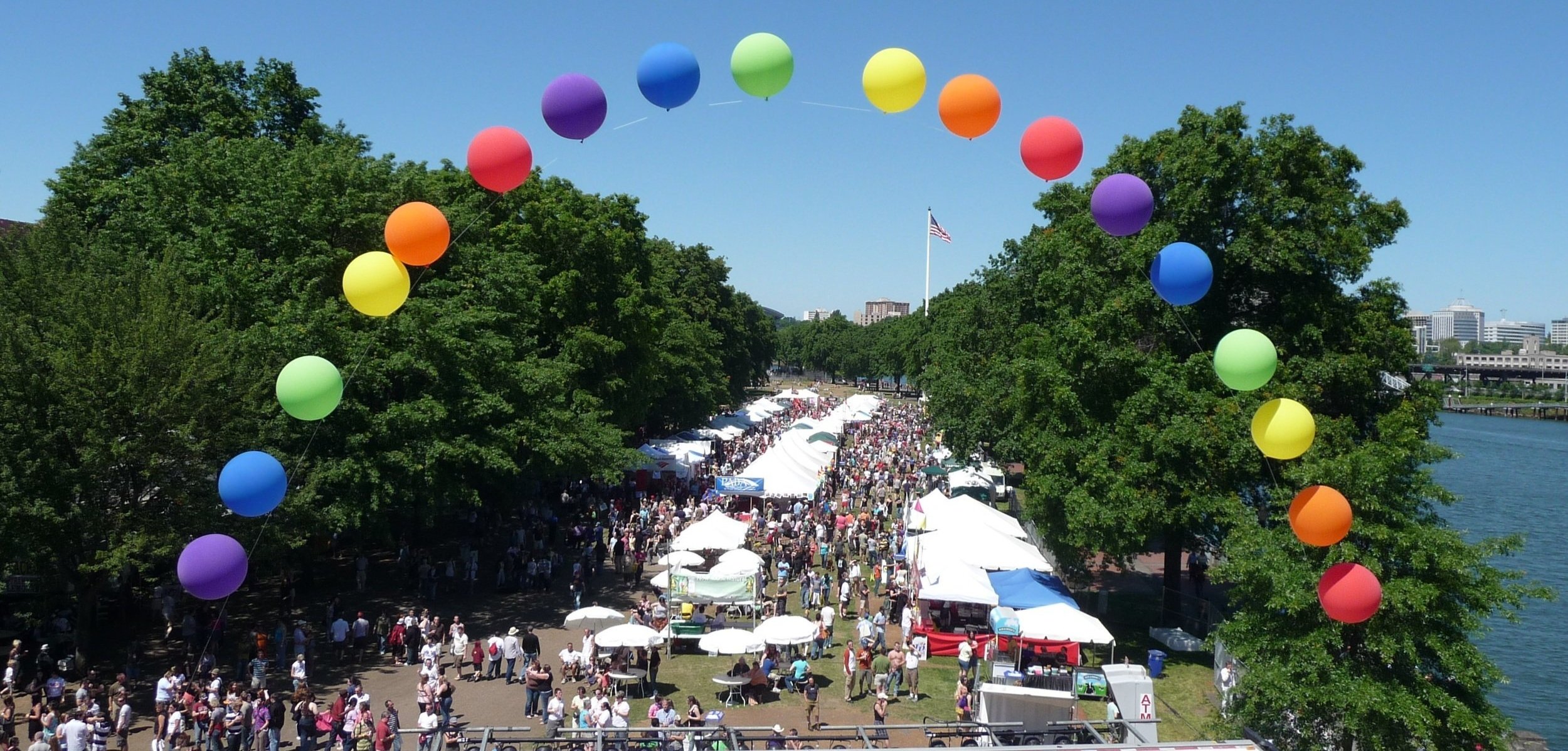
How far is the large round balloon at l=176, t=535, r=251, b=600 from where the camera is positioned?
A: 32.2 ft

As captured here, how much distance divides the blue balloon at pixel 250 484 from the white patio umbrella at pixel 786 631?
9.43 m

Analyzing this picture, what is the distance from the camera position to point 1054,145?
9773mm

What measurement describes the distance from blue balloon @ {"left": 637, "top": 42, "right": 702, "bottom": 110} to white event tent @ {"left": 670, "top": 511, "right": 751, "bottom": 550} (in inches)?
638

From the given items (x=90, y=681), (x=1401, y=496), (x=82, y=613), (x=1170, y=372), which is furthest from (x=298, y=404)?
(x=1170, y=372)

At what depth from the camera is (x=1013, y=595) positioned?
19.9 m

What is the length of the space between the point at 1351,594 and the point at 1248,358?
2.67 m

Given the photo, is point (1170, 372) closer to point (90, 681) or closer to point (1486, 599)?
point (1486, 599)

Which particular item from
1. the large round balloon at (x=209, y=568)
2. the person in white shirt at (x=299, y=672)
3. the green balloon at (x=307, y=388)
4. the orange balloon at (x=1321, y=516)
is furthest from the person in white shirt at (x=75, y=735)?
the orange balloon at (x=1321, y=516)

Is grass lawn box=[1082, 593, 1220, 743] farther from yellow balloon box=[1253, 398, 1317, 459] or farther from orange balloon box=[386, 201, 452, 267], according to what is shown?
orange balloon box=[386, 201, 452, 267]

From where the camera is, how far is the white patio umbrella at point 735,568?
21266 mm

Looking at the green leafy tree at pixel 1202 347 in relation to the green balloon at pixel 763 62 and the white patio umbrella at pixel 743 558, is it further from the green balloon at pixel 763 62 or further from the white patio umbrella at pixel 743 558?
the green balloon at pixel 763 62

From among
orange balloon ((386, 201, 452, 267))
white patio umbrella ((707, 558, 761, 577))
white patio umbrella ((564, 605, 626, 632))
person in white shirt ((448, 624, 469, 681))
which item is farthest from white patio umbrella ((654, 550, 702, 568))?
orange balloon ((386, 201, 452, 267))

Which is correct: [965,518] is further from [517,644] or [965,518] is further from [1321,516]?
[1321,516]

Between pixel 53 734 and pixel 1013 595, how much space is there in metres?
15.7
